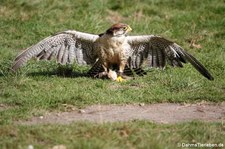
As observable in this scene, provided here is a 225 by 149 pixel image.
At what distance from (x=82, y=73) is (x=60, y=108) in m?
1.91

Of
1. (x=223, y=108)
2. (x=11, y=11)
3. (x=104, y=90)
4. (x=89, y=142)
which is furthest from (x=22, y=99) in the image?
(x=11, y=11)

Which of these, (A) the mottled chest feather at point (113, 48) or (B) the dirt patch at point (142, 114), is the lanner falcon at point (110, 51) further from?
(B) the dirt patch at point (142, 114)

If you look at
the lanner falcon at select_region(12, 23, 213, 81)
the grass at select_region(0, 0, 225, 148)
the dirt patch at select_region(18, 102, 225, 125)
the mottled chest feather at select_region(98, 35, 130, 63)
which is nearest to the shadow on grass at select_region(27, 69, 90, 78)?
the grass at select_region(0, 0, 225, 148)

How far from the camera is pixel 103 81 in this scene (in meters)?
8.14

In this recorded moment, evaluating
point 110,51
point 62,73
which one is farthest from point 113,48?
point 62,73

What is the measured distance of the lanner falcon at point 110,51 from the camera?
26.7ft

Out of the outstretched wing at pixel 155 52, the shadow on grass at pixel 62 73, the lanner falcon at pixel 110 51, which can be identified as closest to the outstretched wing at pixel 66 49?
the lanner falcon at pixel 110 51

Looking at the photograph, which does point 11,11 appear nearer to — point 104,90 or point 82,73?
point 82,73

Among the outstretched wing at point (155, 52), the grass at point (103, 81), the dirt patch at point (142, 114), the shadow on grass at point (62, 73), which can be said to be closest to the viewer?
the grass at point (103, 81)

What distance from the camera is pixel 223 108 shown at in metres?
7.24

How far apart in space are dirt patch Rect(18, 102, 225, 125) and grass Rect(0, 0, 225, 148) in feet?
0.55

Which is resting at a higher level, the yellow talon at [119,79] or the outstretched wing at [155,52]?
the outstretched wing at [155,52]

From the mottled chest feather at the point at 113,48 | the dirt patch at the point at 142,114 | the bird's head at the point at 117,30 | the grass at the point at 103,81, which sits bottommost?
the dirt patch at the point at 142,114

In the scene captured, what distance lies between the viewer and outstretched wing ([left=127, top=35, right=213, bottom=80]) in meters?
8.22
